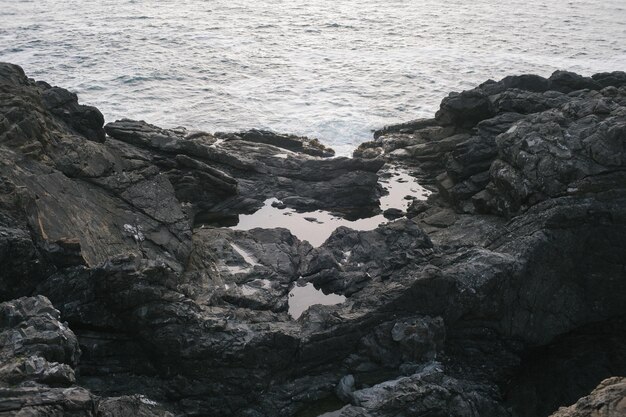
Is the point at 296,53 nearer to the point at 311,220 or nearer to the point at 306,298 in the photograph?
the point at 311,220

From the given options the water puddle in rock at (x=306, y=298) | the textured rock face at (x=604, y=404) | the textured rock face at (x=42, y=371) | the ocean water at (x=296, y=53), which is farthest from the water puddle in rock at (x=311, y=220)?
the textured rock face at (x=604, y=404)

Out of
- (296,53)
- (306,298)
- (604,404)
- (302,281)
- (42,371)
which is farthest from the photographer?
(296,53)

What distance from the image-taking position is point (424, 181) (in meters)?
32.1

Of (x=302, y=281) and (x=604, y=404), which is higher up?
(x=604, y=404)

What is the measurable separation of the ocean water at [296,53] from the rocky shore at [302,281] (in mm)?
13507

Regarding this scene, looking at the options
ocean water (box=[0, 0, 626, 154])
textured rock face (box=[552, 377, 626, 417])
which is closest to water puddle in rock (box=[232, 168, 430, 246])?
ocean water (box=[0, 0, 626, 154])

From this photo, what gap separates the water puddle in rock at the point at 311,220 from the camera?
27.2 meters

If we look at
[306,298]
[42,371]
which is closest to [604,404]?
[42,371]

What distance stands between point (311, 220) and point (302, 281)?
5.45 metres

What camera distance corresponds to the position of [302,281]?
23.1 metres

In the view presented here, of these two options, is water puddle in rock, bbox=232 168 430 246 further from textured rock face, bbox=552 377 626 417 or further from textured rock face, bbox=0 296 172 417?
textured rock face, bbox=552 377 626 417

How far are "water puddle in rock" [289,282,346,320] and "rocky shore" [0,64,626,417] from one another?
33 cm

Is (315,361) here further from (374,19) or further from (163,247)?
(374,19)

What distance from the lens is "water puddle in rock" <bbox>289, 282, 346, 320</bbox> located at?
855 inches
